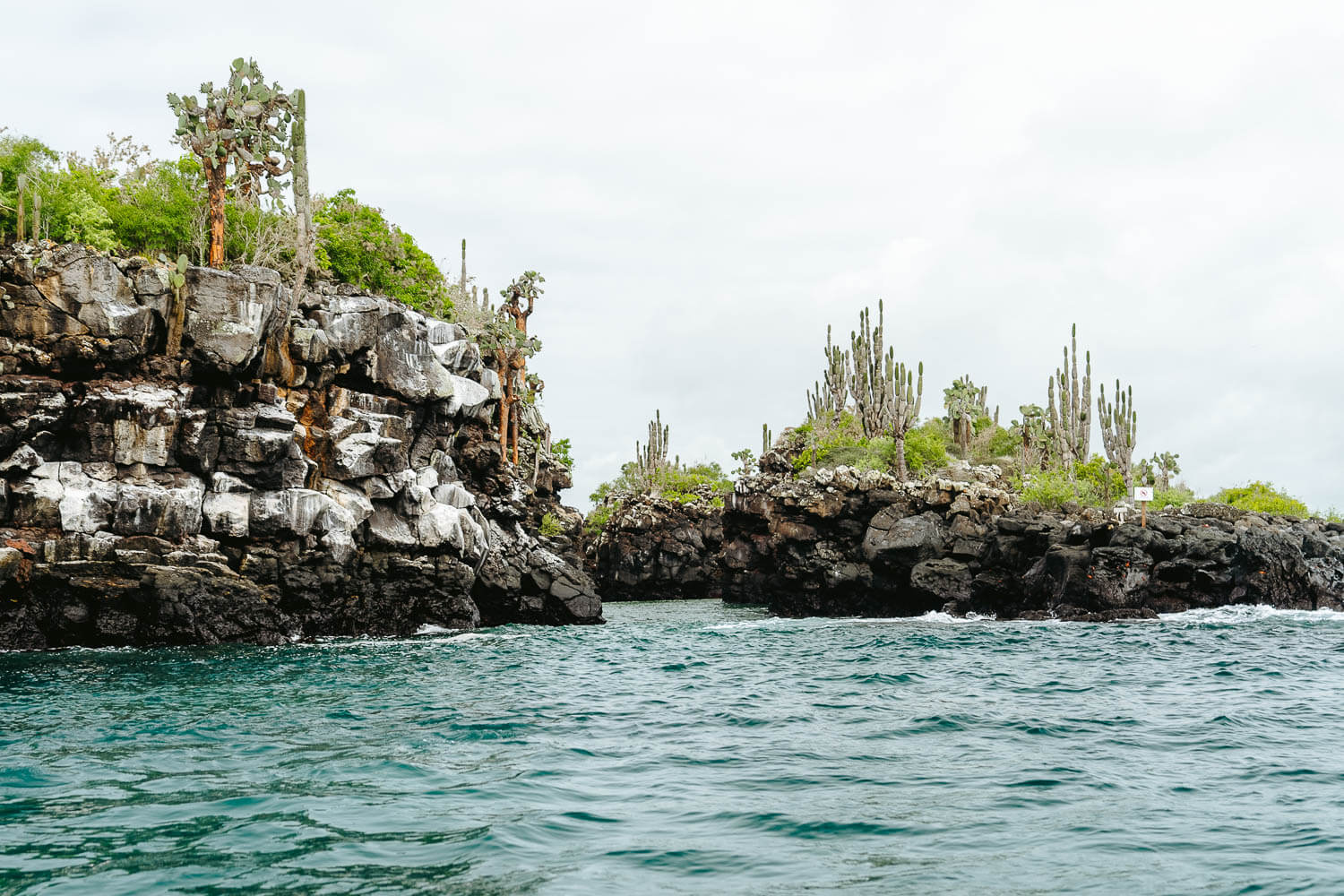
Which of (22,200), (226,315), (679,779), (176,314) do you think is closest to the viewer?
(679,779)

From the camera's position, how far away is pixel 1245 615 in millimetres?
32469

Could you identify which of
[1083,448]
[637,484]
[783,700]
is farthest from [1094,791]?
[637,484]

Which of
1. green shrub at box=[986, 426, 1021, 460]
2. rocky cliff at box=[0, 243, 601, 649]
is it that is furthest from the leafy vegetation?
green shrub at box=[986, 426, 1021, 460]

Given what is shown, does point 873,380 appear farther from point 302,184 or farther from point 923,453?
point 302,184

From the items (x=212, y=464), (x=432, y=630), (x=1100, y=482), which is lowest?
(x=432, y=630)

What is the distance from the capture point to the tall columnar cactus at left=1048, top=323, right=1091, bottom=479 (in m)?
56.0

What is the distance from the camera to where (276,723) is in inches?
551

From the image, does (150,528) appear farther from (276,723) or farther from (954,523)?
(954,523)

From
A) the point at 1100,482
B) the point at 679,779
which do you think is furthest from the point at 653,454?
the point at 679,779

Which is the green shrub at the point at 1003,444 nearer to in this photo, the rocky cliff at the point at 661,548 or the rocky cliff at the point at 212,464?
the rocky cliff at the point at 661,548

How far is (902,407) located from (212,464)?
36062 mm

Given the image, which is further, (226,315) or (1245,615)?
(1245,615)

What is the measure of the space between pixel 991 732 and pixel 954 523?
101 ft

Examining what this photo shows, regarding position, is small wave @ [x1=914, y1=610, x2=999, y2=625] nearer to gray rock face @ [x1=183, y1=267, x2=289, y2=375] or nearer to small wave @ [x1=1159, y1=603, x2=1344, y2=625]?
small wave @ [x1=1159, y1=603, x2=1344, y2=625]
